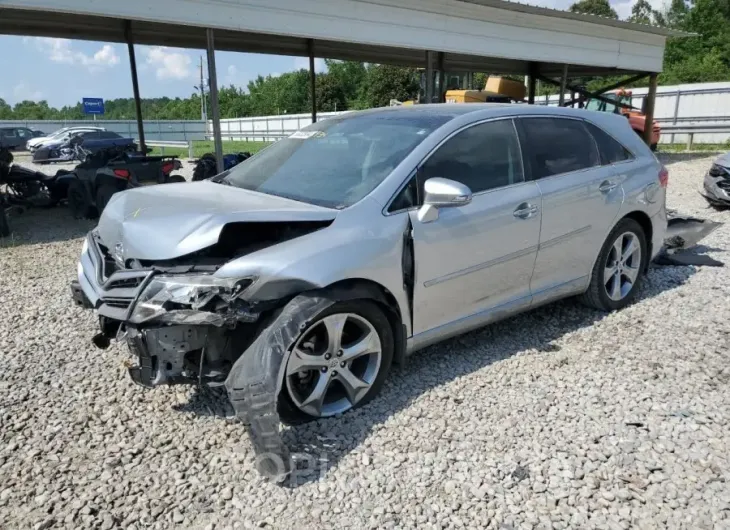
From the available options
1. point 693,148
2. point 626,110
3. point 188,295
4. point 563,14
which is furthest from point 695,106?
point 188,295

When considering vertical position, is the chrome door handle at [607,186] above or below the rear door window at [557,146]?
below

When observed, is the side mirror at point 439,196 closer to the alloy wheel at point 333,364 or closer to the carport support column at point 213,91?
the alloy wheel at point 333,364

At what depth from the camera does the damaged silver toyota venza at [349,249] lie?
9.11ft

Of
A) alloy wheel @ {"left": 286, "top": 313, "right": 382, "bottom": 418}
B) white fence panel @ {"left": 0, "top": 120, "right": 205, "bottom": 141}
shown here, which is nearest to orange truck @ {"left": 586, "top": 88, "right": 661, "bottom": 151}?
alloy wheel @ {"left": 286, "top": 313, "right": 382, "bottom": 418}

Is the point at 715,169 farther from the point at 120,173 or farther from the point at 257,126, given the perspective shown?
the point at 257,126

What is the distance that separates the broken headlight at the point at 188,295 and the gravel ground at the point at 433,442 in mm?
774

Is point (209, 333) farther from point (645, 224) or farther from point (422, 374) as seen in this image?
point (645, 224)

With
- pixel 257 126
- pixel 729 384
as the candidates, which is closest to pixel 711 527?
pixel 729 384

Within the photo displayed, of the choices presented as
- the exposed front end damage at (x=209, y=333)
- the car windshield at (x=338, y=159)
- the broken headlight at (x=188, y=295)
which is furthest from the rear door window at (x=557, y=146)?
the broken headlight at (x=188, y=295)

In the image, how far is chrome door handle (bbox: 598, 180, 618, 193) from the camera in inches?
171

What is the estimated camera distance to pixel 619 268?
4.70m

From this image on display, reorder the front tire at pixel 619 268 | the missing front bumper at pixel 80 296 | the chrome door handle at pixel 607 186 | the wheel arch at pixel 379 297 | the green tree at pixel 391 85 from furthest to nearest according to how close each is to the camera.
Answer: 1. the green tree at pixel 391 85
2. the front tire at pixel 619 268
3. the chrome door handle at pixel 607 186
4. the missing front bumper at pixel 80 296
5. the wheel arch at pixel 379 297

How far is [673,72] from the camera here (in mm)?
37875

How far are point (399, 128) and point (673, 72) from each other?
41.7 m
